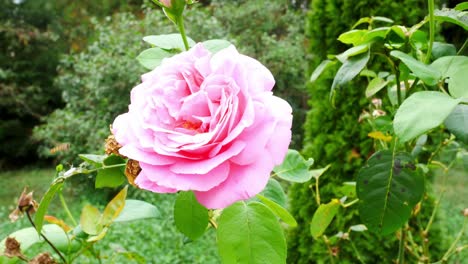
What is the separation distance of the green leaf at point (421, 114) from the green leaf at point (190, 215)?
215 millimetres

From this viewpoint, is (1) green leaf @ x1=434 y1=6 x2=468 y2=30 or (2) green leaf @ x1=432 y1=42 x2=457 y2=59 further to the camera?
(2) green leaf @ x1=432 y1=42 x2=457 y2=59

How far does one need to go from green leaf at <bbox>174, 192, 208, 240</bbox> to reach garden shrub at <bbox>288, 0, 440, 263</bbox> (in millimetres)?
1423

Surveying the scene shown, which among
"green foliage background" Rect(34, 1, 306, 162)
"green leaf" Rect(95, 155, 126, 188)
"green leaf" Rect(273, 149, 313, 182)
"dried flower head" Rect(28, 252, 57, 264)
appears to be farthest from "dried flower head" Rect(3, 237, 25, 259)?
"green foliage background" Rect(34, 1, 306, 162)

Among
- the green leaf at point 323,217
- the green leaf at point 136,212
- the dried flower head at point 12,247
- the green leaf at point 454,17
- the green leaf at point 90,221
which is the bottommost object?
the green leaf at point 323,217

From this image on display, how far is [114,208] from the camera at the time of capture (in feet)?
2.23

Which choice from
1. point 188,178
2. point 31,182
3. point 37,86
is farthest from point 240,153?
point 37,86

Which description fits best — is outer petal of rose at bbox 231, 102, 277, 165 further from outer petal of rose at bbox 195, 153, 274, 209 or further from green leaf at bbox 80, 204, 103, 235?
green leaf at bbox 80, 204, 103, 235

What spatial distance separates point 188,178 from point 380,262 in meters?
1.74

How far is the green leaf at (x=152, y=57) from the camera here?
25.3 inches

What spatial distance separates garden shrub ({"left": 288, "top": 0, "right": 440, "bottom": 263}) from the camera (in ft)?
6.37

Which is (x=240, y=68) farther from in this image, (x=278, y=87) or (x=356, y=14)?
(x=278, y=87)

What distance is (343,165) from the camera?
6.52 feet

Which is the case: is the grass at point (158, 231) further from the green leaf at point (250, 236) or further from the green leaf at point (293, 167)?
the green leaf at point (250, 236)

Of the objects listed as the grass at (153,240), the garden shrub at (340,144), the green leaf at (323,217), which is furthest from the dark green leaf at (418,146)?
the grass at (153,240)
